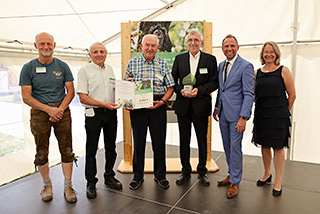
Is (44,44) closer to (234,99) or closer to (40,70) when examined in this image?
(40,70)

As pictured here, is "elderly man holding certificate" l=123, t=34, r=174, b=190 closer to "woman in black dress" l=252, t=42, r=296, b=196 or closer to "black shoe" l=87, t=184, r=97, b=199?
"black shoe" l=87, t=184, r=97, b=199

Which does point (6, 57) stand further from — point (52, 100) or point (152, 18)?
point (152, 18)

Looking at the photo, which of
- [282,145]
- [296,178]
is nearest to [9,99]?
[282,145]

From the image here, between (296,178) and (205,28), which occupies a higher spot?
(205,28)

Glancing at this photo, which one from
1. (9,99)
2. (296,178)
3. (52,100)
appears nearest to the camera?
(52,100)

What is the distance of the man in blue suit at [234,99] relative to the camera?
8.07ft

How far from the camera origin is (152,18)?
4.85 metres

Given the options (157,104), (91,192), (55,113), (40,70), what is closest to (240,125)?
(157,104)

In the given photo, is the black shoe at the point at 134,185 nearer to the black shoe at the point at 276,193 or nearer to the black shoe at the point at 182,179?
the black shoe at the point at 182,179

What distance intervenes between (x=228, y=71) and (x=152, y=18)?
9.22ft

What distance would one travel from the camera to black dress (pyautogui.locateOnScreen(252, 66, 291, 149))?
254 cm

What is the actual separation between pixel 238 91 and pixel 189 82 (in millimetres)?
561

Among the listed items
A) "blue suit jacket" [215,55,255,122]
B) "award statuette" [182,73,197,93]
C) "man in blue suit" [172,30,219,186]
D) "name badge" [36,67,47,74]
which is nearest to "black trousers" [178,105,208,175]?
"man in blue suit" [172,30,219,186]

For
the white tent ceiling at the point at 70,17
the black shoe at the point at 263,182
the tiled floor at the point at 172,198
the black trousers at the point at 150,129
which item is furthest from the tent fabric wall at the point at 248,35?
the black trousers at the point at 150,129
